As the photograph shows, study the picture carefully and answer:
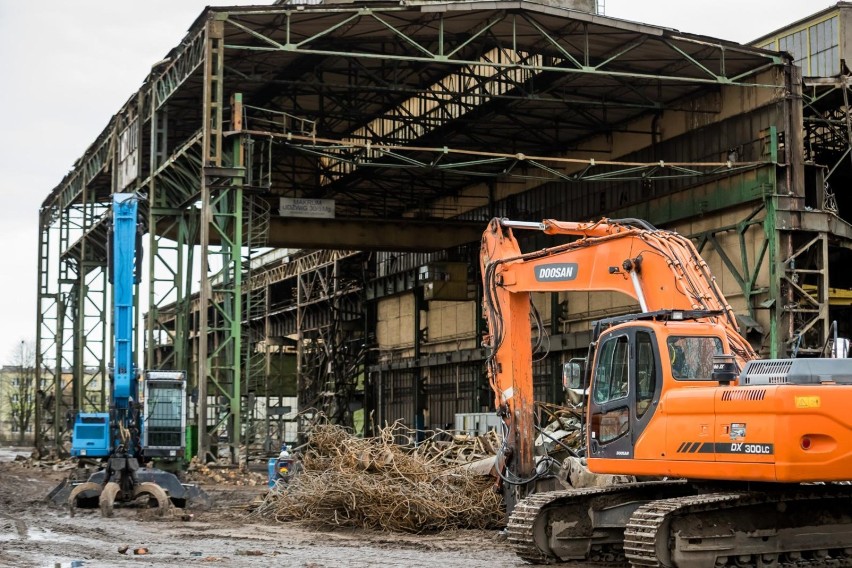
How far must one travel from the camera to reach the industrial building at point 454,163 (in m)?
30.9

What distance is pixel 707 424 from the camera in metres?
12.0

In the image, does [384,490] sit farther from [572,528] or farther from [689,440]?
[689,440]

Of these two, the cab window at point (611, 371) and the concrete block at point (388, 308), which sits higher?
the concrete block at point (388, 308)

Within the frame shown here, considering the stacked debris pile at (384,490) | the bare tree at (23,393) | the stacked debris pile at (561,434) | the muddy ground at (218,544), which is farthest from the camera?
the bare tree at (23,393)

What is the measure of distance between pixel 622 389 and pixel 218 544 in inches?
263

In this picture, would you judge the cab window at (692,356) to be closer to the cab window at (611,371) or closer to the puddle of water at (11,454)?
the cab window at (611,371)

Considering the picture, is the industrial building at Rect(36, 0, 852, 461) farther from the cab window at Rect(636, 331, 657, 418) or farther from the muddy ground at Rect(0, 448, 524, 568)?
the cab window at Rect(636, 331, 657, 418)

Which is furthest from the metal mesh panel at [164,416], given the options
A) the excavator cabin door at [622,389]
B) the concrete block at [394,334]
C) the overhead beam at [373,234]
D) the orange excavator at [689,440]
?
the concrete block at [394,334]

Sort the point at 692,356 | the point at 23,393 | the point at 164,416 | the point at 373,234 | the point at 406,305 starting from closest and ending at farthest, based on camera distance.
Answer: the point at 692,356 < the point at 164,416 < the point at 373,234 < the point at 406,305 < the point at 23,393

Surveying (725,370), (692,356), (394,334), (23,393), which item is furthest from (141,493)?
(23,393)

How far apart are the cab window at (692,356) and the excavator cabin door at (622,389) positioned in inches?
7.1

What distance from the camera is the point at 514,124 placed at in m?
40.3

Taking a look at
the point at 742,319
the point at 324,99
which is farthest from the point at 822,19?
the point at 324,99

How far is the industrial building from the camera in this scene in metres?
30.9
